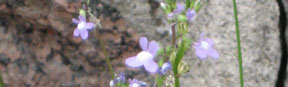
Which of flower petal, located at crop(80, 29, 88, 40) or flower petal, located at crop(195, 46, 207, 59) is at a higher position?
flower petal, located at crop(80, 29, 88, 40)

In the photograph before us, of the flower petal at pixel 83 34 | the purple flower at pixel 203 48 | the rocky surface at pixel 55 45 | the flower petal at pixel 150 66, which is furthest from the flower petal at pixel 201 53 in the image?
the rocky surface at pixel 55 45

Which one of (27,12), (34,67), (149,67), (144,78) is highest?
(27,12)

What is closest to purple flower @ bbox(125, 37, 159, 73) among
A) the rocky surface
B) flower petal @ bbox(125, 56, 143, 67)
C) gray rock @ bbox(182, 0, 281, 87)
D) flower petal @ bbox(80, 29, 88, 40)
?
flower petal @ bbox(125, 56, 143, 67)

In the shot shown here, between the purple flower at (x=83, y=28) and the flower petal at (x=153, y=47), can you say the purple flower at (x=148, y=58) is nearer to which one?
the flower petal at (x=153, y=47)

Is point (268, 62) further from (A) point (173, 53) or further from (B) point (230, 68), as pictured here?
(A) point (173, 53)

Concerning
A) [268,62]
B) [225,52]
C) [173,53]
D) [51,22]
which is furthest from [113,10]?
[173,53]

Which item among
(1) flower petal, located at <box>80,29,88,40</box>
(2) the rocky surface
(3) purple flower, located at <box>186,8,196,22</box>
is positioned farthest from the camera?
(2) the rocky surface

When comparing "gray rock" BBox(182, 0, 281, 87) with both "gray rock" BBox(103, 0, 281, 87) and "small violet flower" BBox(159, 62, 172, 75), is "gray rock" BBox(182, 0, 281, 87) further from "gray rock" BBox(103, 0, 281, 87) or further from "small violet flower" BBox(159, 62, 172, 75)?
"small violet flower" BBox(159, 62, 172, 75)

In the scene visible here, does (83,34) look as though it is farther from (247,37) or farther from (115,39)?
(247,37)
